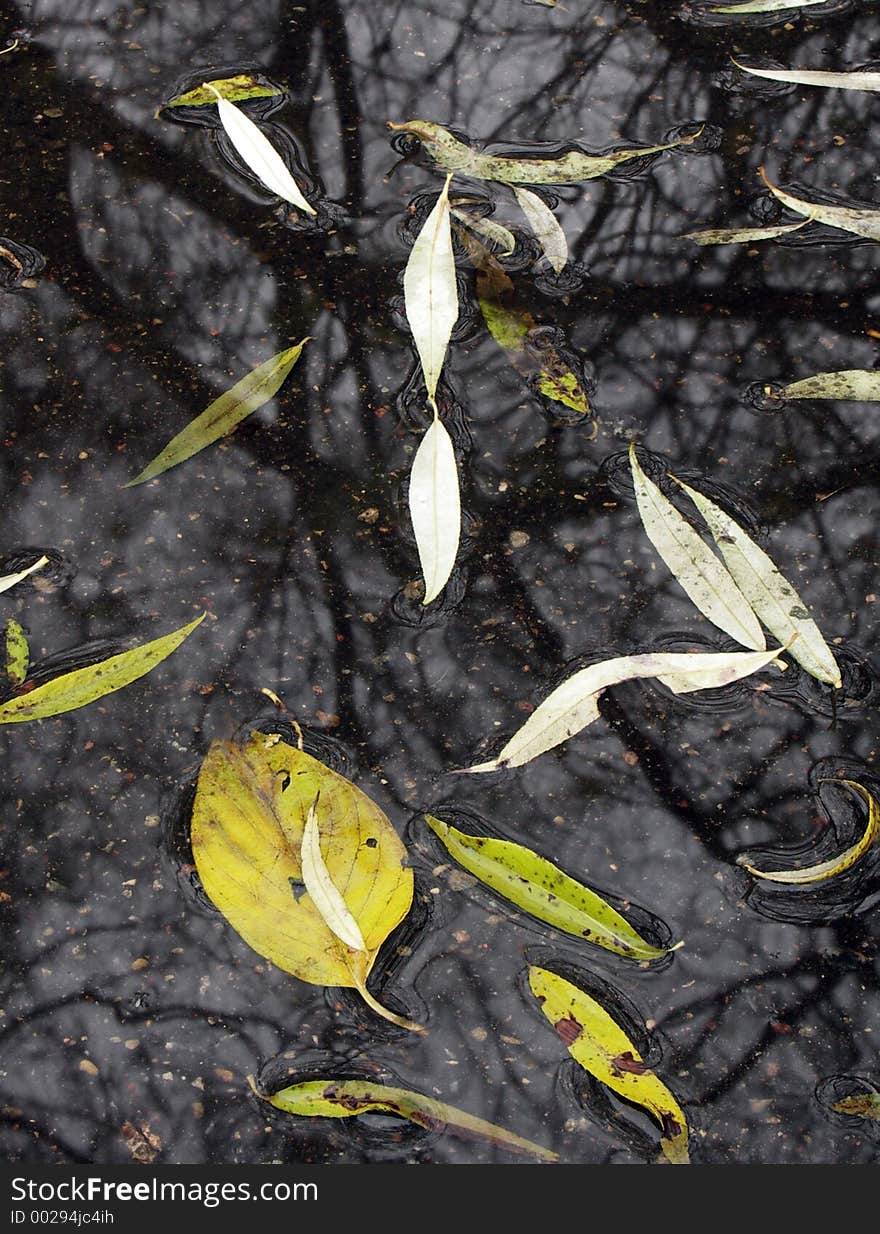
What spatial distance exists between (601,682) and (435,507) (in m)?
0.26

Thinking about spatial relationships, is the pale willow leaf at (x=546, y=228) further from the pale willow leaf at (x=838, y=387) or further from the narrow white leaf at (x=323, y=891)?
the narrow white leaf at (x=323, y=891)

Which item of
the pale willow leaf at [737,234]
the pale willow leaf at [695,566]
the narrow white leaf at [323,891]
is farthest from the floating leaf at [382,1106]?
the pale willow leaf at [737,234]

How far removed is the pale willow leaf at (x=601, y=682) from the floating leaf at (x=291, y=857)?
0.12 m

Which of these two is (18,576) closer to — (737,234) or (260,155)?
(260,155)

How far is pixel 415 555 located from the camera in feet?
4.05

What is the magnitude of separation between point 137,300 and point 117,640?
487 mm

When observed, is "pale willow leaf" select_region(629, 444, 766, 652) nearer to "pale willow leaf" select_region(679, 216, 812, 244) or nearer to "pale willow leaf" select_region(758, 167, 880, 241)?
"pale willow leaf" select_region(679, 216, 812, 244)

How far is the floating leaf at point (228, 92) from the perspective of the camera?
1677mm

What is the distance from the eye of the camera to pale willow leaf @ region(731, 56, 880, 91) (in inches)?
66.0

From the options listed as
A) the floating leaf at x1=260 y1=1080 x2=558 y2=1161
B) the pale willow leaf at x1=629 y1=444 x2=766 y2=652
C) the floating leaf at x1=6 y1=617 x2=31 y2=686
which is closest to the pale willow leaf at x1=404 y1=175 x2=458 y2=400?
the pale willow leaf at x1=629 y1=444 x2=766 y2=652

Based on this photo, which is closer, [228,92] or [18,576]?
[18,576]

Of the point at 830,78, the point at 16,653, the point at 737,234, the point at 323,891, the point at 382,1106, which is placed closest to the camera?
the point at 382,1106

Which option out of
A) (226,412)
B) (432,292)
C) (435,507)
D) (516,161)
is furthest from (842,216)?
(226,412)

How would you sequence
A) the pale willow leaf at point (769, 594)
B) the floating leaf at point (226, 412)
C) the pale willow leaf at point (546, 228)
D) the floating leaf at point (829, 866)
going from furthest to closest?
the pale willow leaf at point (546, 228) → the floating leaf at point (226, 412) → the pale willow leaf at point (769, 594) → the floating leaf at point (829, 866)
